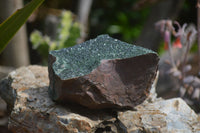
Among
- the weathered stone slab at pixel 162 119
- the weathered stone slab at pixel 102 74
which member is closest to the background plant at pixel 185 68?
the weathered stone slab at pixel 162 119

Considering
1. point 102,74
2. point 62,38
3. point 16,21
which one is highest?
point 16,21

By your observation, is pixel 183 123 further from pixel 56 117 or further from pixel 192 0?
pixel 192 0

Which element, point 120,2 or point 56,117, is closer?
point 56,117

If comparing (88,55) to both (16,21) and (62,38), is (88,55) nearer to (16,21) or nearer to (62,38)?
(16,21)

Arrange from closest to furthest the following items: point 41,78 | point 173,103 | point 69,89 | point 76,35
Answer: point 69,89 < point 173,103 < point 41,78 < point 76,35

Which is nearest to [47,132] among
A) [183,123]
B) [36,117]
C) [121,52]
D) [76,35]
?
[36,117]

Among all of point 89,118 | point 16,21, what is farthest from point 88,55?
point 16,21

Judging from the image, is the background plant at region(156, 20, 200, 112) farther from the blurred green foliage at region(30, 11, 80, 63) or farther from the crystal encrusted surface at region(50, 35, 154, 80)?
the blurred green foliage at region(30, 11, 80, 63)
